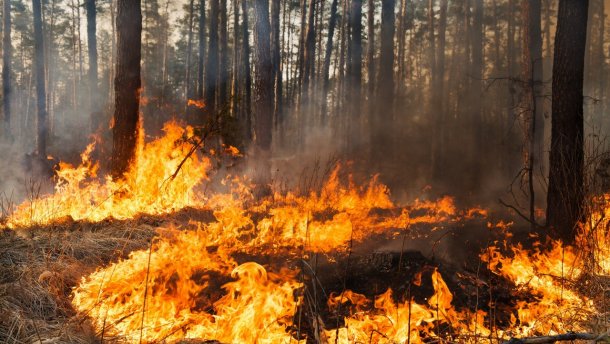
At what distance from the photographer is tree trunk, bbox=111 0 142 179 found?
7746mm

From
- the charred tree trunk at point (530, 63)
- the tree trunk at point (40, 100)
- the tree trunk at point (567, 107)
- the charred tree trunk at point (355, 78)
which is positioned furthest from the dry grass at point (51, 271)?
the charred tree trunk at point (355, 78)

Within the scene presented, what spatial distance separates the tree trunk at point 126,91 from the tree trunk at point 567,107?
737 cm

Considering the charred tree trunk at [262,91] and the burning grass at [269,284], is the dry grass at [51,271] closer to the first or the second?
the burning grass at [269,284]

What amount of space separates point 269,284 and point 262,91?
216 inches

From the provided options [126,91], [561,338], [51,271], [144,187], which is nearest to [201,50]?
[126,91]

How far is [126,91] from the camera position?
7.80 m

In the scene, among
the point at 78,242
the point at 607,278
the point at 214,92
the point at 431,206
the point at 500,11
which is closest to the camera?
the point at 607,278

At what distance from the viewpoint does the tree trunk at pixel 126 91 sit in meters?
7.75

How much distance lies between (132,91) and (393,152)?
11.5 meters

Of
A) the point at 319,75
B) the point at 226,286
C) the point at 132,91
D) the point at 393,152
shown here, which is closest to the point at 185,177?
the point at 132,91

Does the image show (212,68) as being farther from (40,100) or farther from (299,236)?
(299,236)

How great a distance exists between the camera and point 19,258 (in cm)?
445

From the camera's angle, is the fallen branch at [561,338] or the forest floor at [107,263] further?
the forest floor at [107,263]

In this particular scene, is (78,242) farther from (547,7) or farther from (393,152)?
(547,7)
